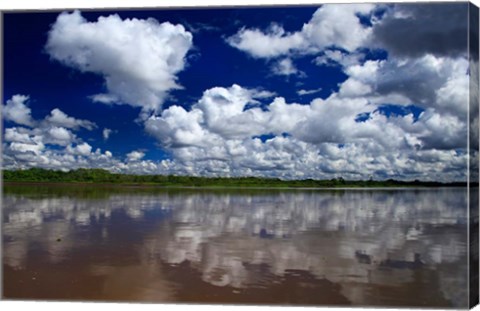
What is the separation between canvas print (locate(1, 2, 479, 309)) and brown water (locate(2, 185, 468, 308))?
21 mm

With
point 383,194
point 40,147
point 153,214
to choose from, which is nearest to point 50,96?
point 40,147

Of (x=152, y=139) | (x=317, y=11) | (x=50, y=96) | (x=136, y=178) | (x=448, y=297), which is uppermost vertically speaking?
(x=317, y=11)

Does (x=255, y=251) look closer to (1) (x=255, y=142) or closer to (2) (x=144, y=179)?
(1) (x=255, y=142)

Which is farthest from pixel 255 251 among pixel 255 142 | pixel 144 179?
pixel 144 179

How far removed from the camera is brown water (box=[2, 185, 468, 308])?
5.20m

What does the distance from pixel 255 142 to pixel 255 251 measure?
1.24m

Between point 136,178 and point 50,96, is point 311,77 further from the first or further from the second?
point 50,96

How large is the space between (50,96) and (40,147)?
0.62 metres

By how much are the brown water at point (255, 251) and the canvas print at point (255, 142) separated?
0.02m

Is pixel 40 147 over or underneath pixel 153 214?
over

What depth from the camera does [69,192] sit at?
23.8ft

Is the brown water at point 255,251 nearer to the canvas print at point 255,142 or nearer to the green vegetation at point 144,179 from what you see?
the canvas print at point 255,142

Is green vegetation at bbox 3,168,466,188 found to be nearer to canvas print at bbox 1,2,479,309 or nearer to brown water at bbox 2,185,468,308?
canvas print at bbox 1,2,479,309

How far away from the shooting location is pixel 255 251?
19.1 feet
